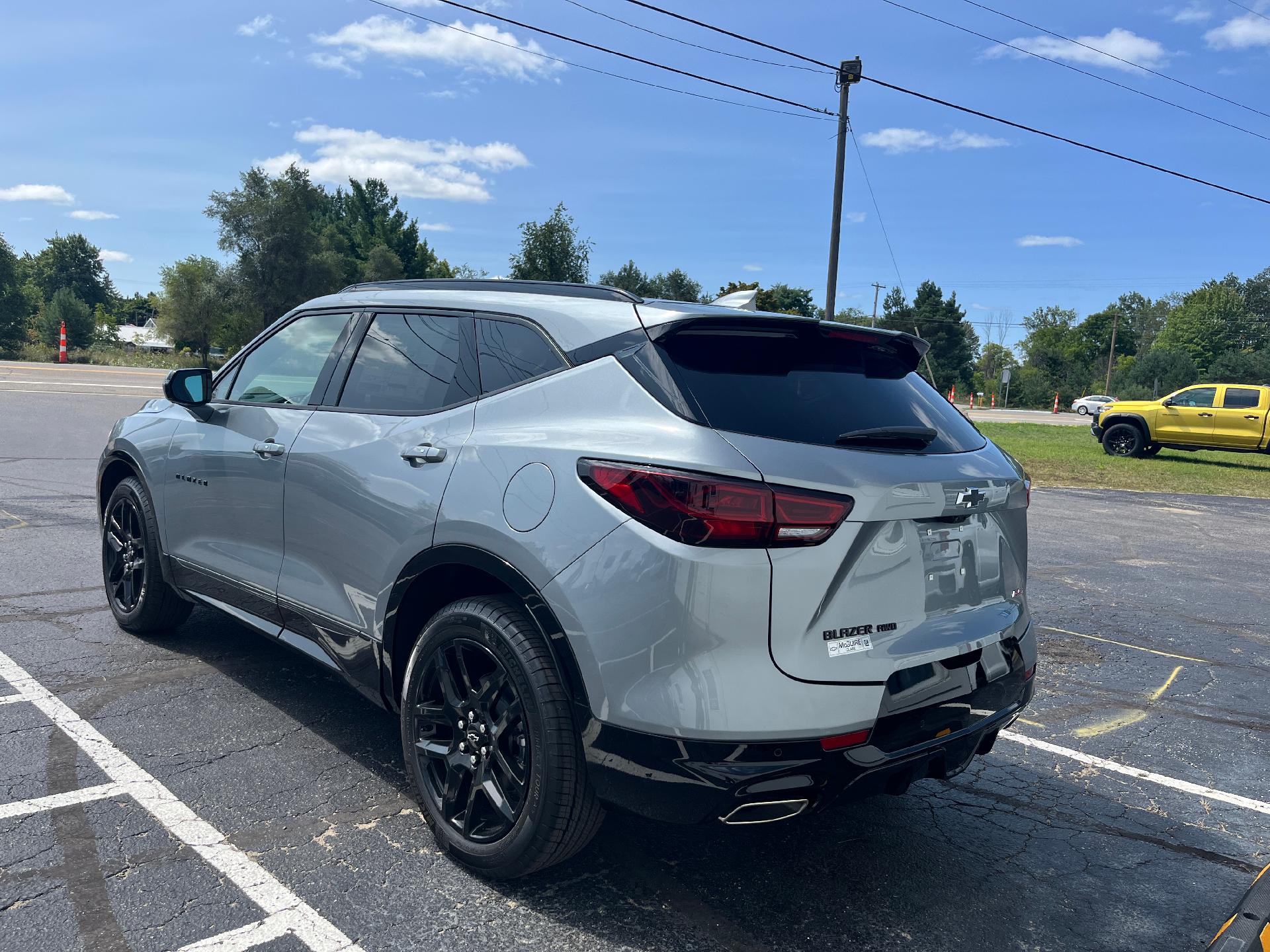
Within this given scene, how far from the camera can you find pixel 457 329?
3260 millimetres

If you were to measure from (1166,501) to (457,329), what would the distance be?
44.9ft

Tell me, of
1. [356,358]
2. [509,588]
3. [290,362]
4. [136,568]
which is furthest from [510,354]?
[136,568]

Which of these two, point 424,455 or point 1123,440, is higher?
point 424,455

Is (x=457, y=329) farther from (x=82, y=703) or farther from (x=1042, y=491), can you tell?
(x=1042, y=491)

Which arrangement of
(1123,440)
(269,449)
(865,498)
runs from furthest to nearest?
(1123,440) < (269,449) < (865,498)

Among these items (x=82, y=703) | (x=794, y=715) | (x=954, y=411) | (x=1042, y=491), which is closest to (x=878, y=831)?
(x=794, y=715)

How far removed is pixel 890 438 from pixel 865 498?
334mm

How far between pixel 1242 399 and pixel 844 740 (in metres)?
23.4

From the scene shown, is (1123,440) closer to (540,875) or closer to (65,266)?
(540,875)

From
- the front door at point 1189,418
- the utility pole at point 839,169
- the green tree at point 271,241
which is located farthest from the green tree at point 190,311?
the front door at point 1189,418

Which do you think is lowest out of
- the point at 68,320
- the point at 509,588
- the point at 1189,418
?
the point at 509,588

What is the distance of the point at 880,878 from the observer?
2920mm

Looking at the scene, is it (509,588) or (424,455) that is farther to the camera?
(424,455)

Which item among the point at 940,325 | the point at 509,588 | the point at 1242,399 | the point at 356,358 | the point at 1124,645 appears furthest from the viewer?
the point at 940,325
